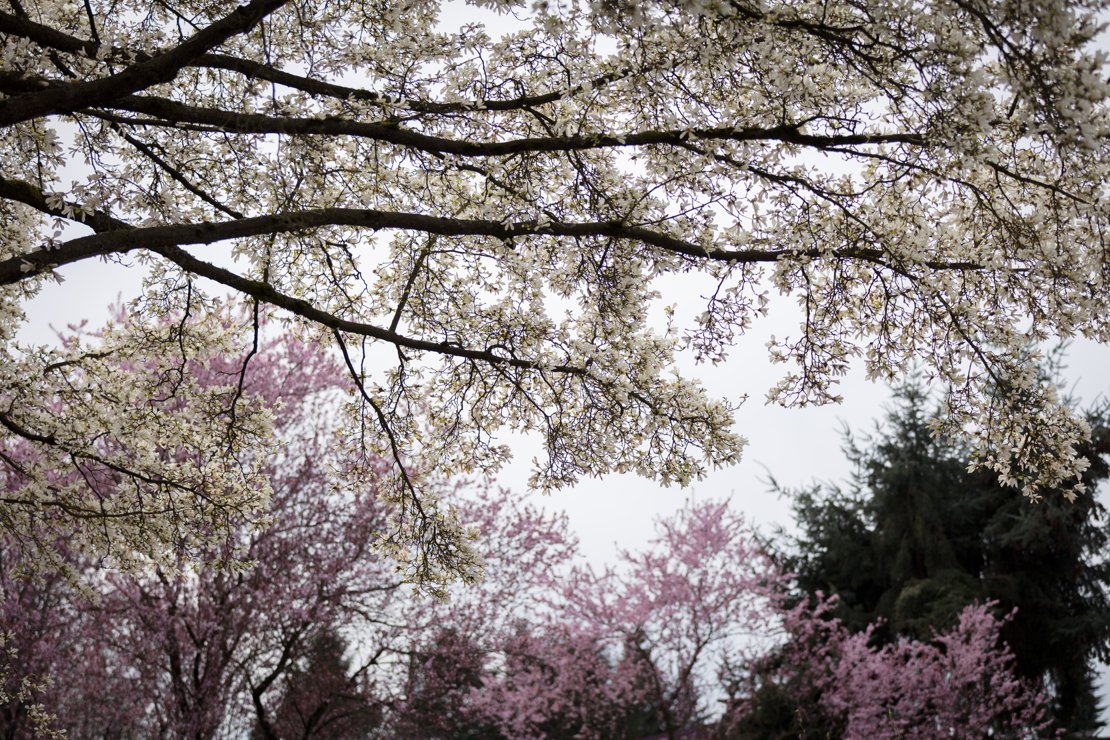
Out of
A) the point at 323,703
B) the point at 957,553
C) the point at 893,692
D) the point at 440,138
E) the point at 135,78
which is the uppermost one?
the point at 957,553

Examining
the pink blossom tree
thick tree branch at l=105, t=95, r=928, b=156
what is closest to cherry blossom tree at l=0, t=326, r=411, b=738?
the pink blossom tree

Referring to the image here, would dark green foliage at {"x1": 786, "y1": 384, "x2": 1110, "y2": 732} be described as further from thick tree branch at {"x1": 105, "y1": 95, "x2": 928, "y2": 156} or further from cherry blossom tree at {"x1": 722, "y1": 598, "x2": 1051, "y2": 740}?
thick tree branch at {"x1": 105, "y1": 95, "x2": 928, "y2": 156}

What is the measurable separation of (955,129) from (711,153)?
1.59 metres

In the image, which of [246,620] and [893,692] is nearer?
[246,620]

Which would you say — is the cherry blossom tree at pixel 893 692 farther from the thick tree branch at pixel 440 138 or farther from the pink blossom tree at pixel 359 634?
the thick tree branch at pixel 440 138

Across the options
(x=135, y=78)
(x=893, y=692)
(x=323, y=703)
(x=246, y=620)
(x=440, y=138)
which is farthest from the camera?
(x=893, y=692)

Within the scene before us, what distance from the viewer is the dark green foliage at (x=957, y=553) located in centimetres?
1888

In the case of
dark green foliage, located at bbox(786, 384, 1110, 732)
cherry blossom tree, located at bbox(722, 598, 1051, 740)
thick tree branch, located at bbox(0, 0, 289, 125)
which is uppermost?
dark green foliage, located at bbox(786, 384, 1110, 732)

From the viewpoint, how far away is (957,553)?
2134cm

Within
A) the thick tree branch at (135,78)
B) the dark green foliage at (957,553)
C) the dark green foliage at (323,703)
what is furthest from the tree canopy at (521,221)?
the dark green foliage at (957,553)

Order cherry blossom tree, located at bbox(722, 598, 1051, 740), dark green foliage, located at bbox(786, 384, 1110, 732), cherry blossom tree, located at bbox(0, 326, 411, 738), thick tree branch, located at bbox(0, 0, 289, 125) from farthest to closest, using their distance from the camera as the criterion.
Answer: dark green foliage, located at bbox(786, 384, 1110, 732)
cherry blossom tree, located at bbox(722, 598, 1051, 740)
cherry blossom tree, located at bbox(0, 326, 411, 738)
thick tree branch, located at bbox(0, 0, 289, 125)

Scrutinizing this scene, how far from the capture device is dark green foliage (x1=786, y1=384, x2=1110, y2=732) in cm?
1888

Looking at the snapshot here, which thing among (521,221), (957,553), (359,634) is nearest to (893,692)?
(957,553)

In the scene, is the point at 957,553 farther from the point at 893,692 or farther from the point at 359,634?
the point at 359,634
